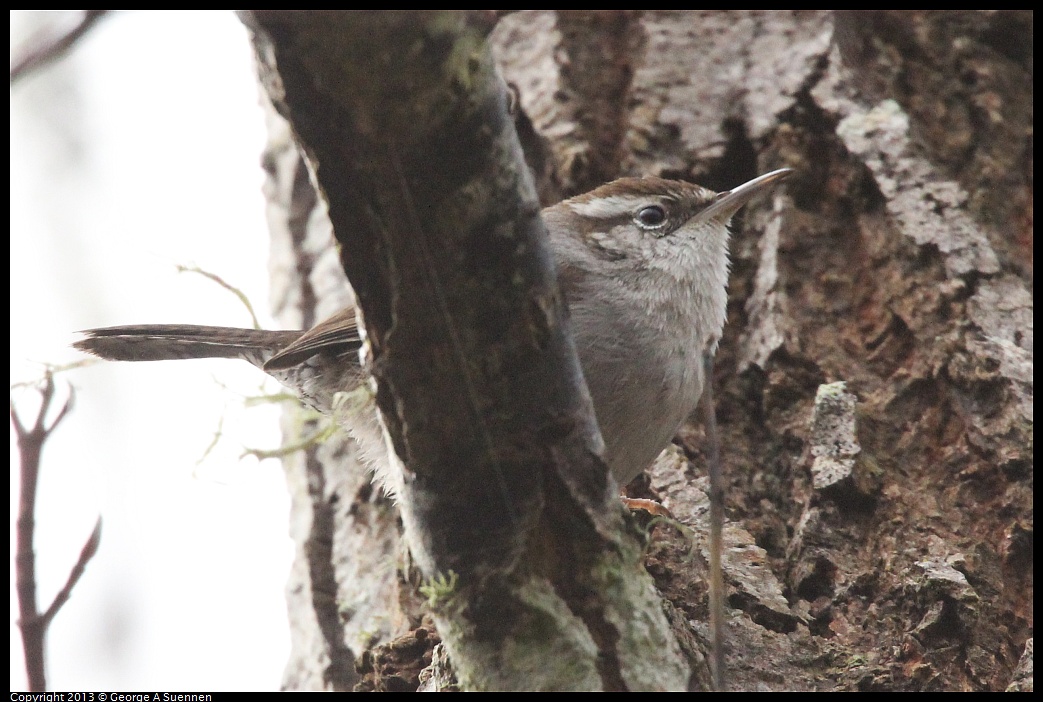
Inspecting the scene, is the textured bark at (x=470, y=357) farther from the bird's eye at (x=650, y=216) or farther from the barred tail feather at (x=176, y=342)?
the barred tail feather at (x=176, y=342)

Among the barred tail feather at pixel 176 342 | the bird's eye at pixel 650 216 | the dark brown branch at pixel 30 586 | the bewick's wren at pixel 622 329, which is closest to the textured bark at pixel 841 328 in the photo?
the bewick's wren at pixel 622 329

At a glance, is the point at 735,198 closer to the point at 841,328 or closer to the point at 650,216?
the point at 650,216

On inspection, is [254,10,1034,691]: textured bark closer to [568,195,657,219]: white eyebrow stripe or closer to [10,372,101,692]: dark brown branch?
[568,195,657,219]: white eyebrow stripe

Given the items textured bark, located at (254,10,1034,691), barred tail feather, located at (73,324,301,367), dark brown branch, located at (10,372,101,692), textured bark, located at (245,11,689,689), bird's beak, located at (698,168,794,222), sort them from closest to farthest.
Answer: dark brown branch, located at (10,372,101,692) → textured bark, located at (245,11,689,689) → textured bark, located at (254,10,1034,691) → bird's beak, located at (698,168,794,222) → barred tail feather, located at (73,324,301,367)

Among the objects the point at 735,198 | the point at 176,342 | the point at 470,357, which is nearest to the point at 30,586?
the point at 470,357

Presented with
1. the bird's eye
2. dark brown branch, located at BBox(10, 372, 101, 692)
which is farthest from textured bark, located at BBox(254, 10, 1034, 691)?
dark brown branch, located at BBox(10, 372, 101, 692)
